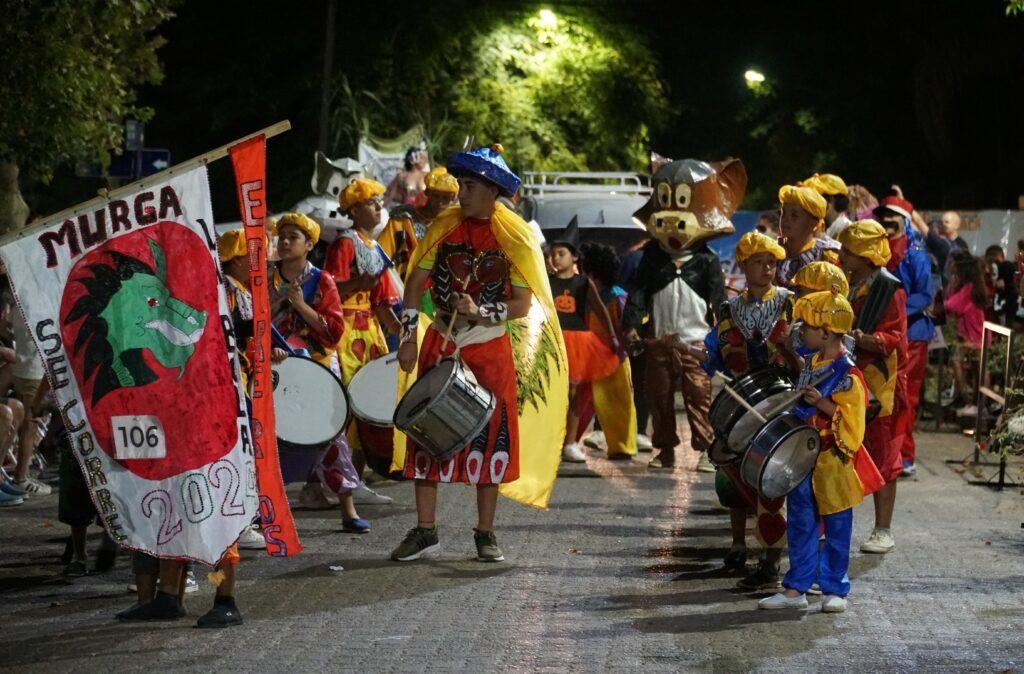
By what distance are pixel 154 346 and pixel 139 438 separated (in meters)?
0.39

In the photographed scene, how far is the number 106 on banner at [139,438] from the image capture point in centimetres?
699

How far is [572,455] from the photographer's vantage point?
46.7ft

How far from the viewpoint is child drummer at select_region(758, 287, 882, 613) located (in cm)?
810

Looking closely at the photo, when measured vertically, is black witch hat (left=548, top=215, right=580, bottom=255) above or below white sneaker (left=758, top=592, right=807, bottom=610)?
above

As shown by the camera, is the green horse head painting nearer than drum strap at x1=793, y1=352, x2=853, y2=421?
Yes

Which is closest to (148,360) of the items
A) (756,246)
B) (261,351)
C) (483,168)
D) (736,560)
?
(261,351)

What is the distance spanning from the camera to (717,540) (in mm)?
10281

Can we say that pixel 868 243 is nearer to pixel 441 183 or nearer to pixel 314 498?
pixel 441 183

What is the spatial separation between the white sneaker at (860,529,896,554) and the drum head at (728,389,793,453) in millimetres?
1908

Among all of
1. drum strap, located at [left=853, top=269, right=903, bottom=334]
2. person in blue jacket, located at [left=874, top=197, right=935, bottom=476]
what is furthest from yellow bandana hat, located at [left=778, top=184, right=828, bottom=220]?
person in blue jacket, located at [left=874, top=197, right=935, bottom=476]

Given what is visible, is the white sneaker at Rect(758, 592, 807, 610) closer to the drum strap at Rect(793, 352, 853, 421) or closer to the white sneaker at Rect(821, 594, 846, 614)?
the white sneaker at Rect(821, 594, 846, 614)

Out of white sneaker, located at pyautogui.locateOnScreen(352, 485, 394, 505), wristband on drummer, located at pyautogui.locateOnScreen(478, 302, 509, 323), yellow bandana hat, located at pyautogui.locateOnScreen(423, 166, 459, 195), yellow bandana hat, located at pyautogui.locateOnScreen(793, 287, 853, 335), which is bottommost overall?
white sneaker, located at pyautogui.locateOnScreen(352, 485, 394, 505)

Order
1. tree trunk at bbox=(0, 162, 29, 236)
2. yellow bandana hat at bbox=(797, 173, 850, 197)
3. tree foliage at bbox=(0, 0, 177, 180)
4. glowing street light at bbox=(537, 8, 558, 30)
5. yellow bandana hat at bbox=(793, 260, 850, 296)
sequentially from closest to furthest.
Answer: yellow bandana hat at bbox=(793, 260, 850, 296) < yellow bandana hat at bbox=(797, 173, 850, 197) < tree foliage at bbox=(0, 0, 177, 180) < tree trunk at bbox=(0, 162, 29, 236) < glowing street light at bbox=(537, 8, 558, 30)

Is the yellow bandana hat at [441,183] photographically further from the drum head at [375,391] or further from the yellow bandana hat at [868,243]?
the yellow bandana hat at [868,243]
